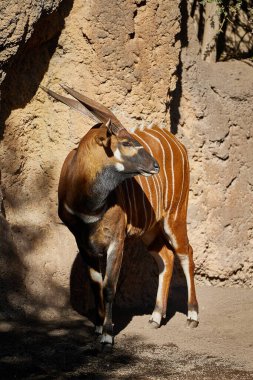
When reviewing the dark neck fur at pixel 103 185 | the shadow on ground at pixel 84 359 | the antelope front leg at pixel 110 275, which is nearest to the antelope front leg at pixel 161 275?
the shadow on ground at pixel 84 359

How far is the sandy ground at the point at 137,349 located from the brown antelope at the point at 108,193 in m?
0.14

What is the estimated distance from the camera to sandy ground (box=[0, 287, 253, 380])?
443 centimetres

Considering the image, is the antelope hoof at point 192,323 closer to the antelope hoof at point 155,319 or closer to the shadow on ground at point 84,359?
the antelope hoof at point 155,319

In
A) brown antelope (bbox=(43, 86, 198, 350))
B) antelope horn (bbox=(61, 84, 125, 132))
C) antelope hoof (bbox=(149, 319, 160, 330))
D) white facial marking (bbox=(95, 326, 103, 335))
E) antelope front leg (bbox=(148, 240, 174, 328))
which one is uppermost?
antelope horn (bbox=(61, 84, 125, 132))

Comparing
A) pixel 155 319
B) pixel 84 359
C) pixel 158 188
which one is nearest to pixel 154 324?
pixel 155 319

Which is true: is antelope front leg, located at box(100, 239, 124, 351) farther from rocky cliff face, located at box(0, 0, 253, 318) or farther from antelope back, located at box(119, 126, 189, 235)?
rocky cliff face, located at box(0, 0, 253, 318)

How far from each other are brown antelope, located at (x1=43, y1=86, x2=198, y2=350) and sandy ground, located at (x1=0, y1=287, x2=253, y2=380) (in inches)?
5.7

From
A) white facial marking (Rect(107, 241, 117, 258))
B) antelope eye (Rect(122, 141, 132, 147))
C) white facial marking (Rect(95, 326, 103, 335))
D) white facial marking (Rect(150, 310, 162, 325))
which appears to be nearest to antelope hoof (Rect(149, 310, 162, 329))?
white facial marking (Rect(150, 310, 162, 325))

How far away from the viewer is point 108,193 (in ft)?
15.9

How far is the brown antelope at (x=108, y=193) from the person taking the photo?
4.80 meters

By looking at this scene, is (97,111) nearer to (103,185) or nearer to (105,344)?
(103,185)

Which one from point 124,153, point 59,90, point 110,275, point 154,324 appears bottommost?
point 154,324

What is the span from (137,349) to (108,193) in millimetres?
932

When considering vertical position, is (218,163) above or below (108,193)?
above
